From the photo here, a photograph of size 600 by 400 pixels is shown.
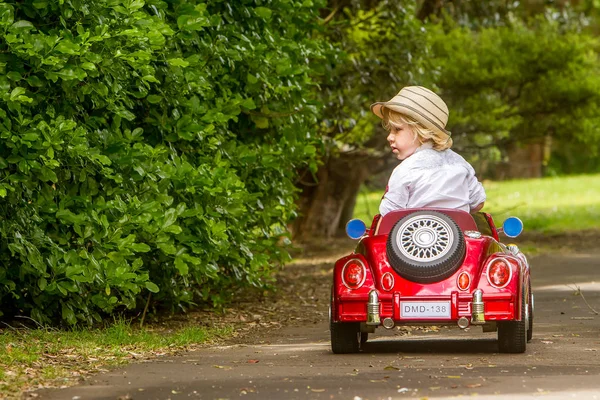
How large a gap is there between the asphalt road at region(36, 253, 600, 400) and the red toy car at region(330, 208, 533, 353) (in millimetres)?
270

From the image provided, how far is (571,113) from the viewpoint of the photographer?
715 inches

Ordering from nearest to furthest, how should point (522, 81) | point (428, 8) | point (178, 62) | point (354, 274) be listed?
1. point (354, 274)
2. point (178, 62)
3. point (522, 81)
4. point (428, 8)

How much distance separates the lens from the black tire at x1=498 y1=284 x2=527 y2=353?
23.2 ft

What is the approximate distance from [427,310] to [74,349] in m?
2.32

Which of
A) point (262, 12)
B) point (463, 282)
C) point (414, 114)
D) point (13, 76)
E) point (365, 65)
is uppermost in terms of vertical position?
point (365, 65)

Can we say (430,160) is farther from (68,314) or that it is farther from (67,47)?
(68,314)

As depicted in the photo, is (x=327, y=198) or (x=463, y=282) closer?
(x=463, y=282)

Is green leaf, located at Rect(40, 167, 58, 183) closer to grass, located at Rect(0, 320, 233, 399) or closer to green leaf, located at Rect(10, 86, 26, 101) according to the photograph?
green leaf, located at Rect(10, 86, 26, 101)

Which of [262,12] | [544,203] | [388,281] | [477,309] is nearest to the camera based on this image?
[477,309]

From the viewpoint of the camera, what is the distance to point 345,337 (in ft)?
24.0

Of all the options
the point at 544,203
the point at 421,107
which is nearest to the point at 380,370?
the point at 421,107

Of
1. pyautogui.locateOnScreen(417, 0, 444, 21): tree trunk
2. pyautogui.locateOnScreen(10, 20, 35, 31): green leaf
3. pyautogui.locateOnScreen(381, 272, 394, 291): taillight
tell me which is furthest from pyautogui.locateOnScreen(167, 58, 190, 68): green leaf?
pyautogui.locateOnScreen(417, 0, 444, 21): tree trunk

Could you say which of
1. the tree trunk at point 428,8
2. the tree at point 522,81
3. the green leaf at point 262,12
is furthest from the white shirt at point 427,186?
the tree trunk at point 428,8

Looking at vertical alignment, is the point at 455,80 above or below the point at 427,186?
above
